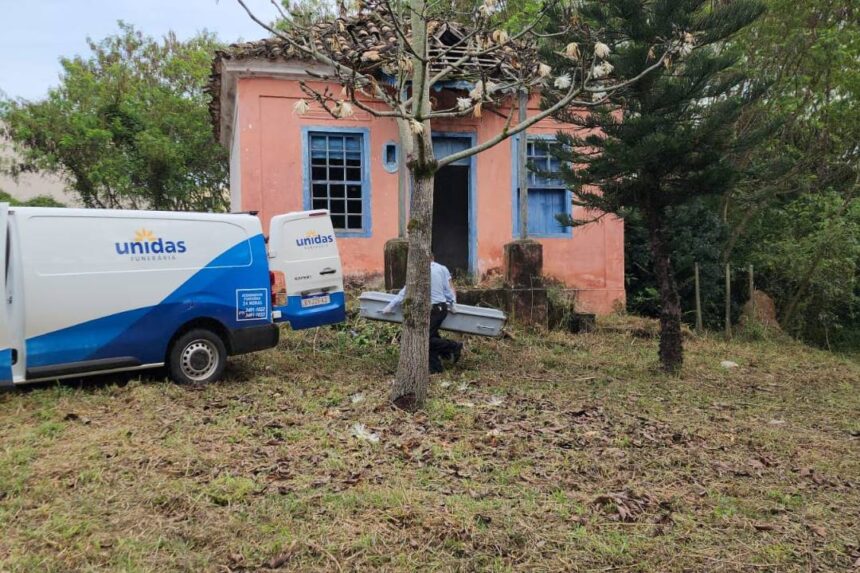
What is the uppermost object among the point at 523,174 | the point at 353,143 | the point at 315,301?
the point at 353,143

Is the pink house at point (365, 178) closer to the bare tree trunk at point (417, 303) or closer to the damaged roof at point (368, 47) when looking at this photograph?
the damaged roof at point (368, 47)

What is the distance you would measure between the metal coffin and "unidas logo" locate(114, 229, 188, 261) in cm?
235

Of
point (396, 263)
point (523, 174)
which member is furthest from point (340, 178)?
point (523, 174)

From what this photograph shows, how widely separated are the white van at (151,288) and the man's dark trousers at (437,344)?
120 cm

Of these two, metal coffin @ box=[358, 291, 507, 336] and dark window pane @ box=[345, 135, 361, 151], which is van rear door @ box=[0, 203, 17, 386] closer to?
metal coffin @ box=[358, 291, 507, 336]

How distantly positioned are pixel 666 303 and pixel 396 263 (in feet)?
14.1

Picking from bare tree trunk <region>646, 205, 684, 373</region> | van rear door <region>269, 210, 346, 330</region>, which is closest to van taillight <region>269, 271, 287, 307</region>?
van rear door <region>269, 210, 346, 330</region>

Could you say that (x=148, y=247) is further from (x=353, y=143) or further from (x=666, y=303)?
(x=666, y=303)

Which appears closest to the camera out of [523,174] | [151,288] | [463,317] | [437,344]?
[151,288]

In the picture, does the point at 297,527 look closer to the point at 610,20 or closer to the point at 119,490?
the point at 119,490

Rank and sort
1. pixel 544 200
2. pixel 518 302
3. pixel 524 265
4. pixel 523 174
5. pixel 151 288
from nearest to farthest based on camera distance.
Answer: pixel 151 288 → pixel 518 302 → pixel 524 265 → pixel 523 174 → pixel 544 200

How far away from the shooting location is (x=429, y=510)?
4.10 metres

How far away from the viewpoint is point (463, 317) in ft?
28.5

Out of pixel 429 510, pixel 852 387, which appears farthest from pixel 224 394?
pixel 852 387
